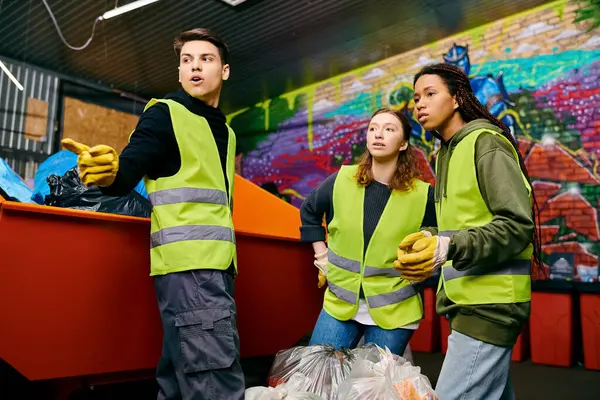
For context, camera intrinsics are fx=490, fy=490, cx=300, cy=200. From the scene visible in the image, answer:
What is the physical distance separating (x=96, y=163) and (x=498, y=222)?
1.00 metres

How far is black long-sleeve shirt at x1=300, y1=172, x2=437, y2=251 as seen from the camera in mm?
1915

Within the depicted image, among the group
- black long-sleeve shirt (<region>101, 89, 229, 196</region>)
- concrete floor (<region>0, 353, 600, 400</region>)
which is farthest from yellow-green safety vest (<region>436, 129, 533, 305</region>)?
concrete floor (<region>0, 353, 600, 400</region>)

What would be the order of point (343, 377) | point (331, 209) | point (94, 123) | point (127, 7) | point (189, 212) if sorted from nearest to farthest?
1. point (189, 212)
2. point (343, 377)
3. point (331, 209)
4. point (127, 7)
5. point (94, 123)

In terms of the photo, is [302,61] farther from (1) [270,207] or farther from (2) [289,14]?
(1) [270,207]

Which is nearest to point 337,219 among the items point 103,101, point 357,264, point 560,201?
point 357,264

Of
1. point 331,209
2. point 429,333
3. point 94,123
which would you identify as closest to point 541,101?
point 429,333

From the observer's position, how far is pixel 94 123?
7504 millimetres

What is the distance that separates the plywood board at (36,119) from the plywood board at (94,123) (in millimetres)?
283

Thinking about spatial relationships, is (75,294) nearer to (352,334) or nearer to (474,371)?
(352,334)

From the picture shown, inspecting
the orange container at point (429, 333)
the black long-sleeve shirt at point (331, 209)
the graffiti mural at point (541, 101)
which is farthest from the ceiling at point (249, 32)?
the black long-sleeve shirt at point (331, 209)

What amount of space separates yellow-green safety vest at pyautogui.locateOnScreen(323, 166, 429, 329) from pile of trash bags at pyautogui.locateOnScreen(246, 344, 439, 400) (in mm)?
175

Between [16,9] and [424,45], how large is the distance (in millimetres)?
4857

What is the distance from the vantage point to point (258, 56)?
660 centimetres

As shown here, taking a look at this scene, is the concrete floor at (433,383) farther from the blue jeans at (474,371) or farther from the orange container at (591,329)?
the blue jeans at (474,371)
